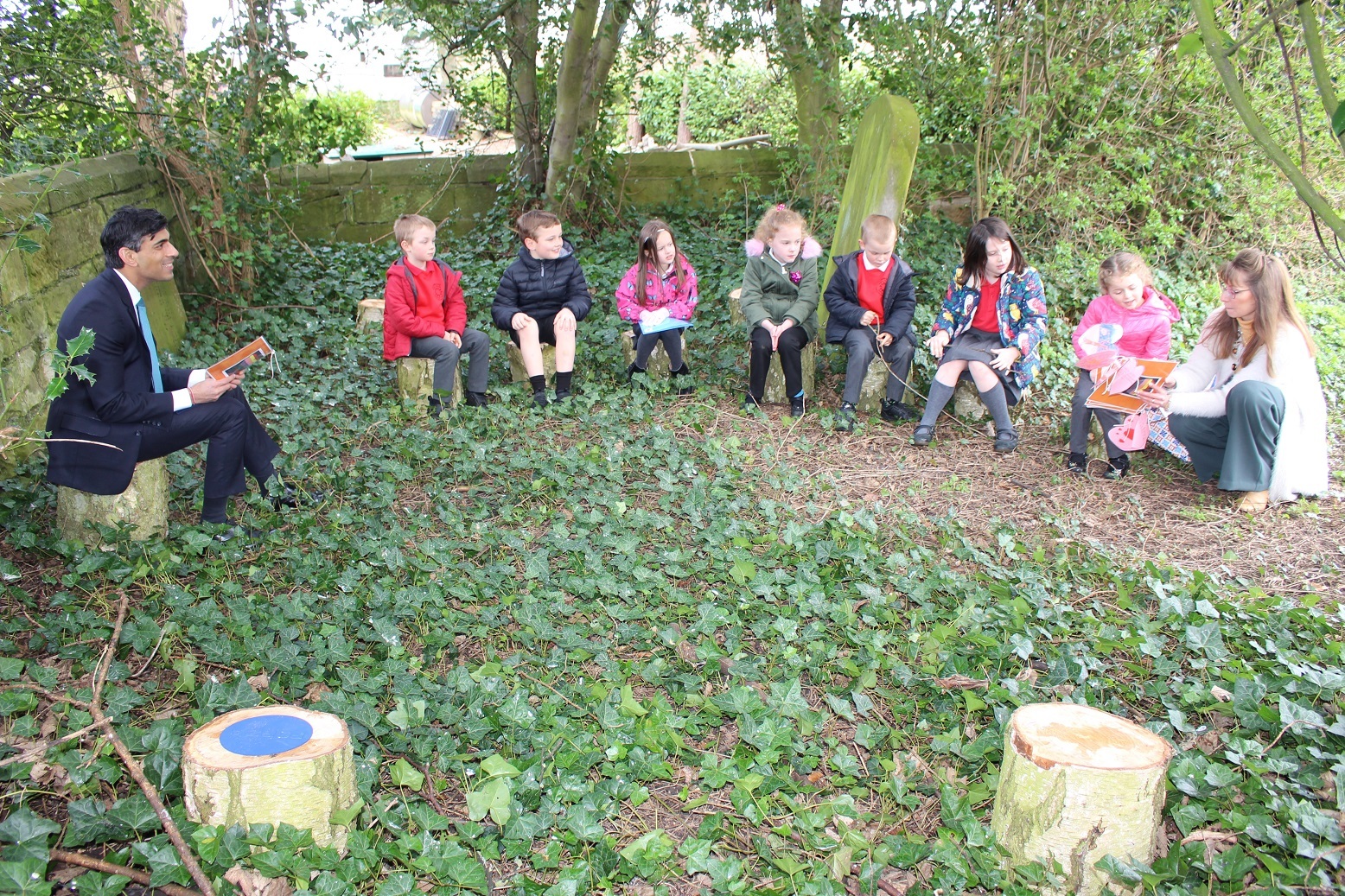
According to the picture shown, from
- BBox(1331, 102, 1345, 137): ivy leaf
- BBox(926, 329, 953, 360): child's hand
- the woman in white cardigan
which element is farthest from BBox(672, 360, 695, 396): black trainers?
BBox(1331, 102, 1345, 137): ivy leaf

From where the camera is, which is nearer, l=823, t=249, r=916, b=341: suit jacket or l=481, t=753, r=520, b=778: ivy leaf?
l=481, t=753, r=520, b=778: ivy leaf

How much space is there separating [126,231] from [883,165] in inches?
171

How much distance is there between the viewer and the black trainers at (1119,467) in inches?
187

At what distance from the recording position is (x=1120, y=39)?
6777 millimetres

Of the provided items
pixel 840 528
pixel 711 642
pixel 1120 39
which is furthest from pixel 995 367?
pixel 1120 39

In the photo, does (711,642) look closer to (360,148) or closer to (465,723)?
(465,723)

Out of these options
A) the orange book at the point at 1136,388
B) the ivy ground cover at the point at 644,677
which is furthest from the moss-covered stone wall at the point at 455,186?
the orange book at the point at 1136,388

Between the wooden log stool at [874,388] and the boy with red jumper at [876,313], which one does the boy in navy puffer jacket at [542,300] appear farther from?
the wooden log stool at [874,388]

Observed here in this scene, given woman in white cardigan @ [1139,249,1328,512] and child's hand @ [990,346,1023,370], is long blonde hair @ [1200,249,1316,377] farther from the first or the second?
child's hand @ [990,346,1023,370]

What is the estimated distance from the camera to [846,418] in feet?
17.3

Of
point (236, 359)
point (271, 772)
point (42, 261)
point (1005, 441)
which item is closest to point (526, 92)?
point (42, 261)

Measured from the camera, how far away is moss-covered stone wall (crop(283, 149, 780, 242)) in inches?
337

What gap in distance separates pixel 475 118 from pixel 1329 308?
7.21 metres

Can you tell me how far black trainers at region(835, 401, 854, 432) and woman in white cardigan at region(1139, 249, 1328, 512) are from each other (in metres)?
1.74
